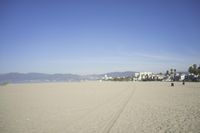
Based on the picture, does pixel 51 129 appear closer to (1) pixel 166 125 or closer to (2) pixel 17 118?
(2) pixel 17 118

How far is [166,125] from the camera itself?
29.1 feet

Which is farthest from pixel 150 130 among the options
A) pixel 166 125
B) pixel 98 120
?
pixel 98 120

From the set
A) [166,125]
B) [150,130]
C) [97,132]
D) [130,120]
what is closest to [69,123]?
[97,132]

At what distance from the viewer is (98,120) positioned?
32.6 ft

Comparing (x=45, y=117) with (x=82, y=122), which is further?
(x=45, y=117)

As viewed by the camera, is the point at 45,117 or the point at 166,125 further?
the point at 45,117

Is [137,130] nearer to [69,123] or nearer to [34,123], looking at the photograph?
[69,123]

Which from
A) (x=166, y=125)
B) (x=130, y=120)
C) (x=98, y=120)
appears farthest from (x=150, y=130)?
(x=98, y=120)

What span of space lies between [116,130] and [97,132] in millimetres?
755

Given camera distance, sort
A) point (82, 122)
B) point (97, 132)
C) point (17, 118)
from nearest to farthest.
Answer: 1. point (97, 132)
2. point (82, 122)
3. point (17, 118)

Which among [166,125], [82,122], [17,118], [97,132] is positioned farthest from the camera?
[17,118]

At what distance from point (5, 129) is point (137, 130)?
4.85 meters

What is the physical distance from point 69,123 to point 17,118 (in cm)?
282

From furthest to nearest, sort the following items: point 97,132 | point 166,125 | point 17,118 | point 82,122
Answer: point 17,118, point 82,122, point 166,125, point 97,132
